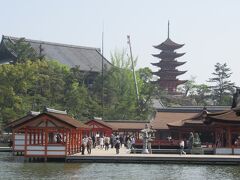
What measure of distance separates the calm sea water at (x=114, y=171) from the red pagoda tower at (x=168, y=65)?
8151 centimetres

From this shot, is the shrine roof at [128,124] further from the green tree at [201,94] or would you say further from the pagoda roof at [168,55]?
the pagoda roof at [168,55]

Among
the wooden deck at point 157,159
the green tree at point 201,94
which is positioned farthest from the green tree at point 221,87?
the wooden deck at point 157,159

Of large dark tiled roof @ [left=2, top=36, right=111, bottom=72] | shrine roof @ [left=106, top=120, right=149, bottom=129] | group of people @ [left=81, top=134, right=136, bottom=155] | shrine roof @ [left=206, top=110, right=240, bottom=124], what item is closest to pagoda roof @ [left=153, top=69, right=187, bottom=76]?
large dark tiled roof @ [left=2, top=36, right=111, bottom=72]

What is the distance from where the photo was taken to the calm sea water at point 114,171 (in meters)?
28.7

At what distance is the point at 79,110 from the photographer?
69125 mm

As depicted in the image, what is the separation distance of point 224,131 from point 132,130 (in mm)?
25968

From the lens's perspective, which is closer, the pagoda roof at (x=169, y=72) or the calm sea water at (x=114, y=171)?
the calm sea water at (x=114, y=171)

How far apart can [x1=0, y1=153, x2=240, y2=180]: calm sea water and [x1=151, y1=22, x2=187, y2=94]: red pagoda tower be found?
8151cm

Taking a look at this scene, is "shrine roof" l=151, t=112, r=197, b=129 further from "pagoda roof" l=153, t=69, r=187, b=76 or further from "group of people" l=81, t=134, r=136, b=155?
"pagoda roof" l=153, t=69, r=187, b=76

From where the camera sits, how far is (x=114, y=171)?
3152 cm

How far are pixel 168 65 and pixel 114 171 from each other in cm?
8928

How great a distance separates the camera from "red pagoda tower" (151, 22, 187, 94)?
117 meters

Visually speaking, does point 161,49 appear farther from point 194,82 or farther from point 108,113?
point 108,113

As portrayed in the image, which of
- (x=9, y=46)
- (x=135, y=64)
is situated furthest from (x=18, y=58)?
(x=135, y=64)
